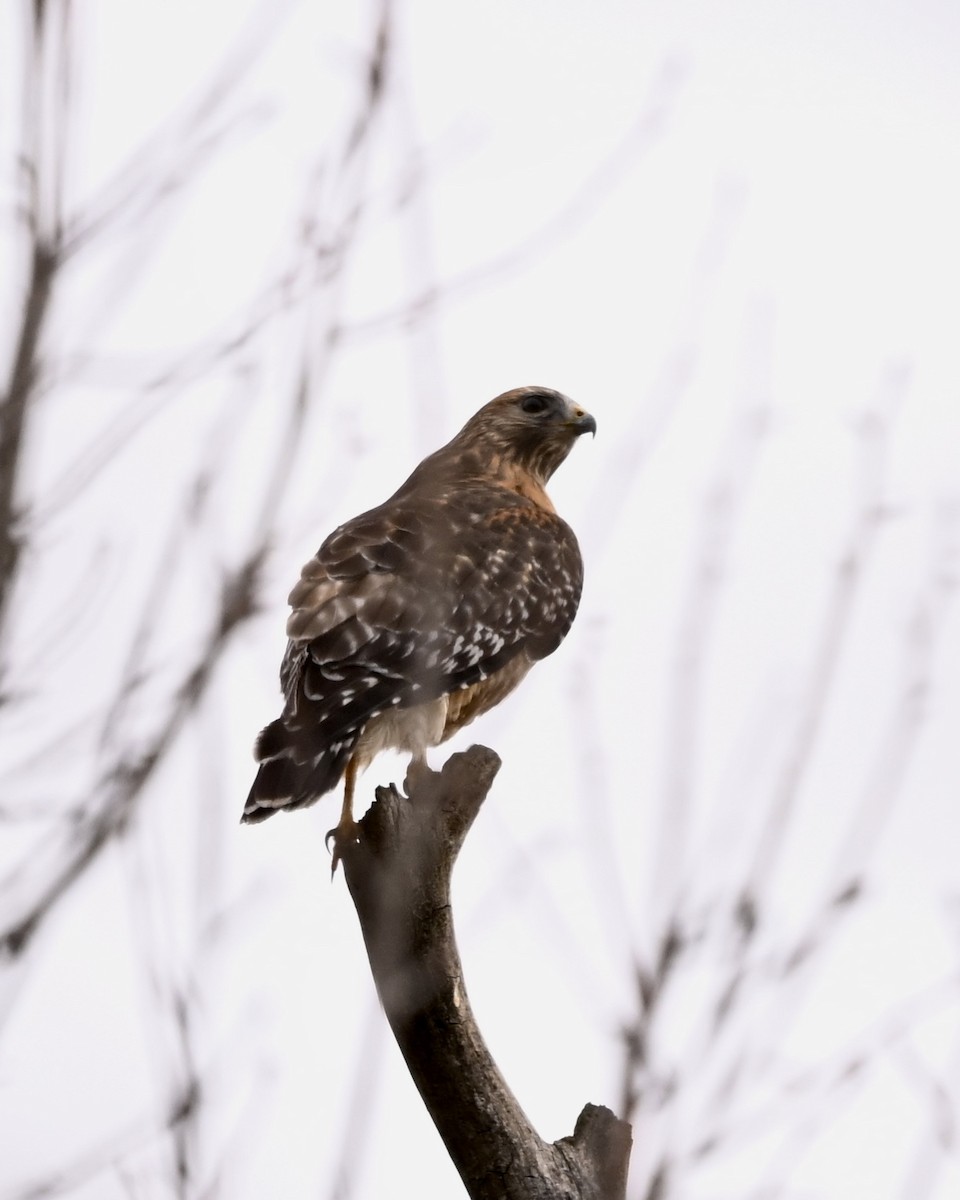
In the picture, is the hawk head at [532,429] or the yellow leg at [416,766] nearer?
the yellow leg at [416,766]

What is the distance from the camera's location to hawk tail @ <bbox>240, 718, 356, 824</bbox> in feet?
14.4

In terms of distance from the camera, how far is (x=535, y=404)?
277 inches

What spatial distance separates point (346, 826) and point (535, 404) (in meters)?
3.19

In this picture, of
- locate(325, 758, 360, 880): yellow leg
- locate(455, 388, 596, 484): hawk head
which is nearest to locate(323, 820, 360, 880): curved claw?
locate(325, 758, 360, 880): yellow leg

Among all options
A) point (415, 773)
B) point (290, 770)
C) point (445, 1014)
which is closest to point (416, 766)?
point (415, 773)

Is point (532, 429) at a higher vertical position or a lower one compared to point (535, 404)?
lower

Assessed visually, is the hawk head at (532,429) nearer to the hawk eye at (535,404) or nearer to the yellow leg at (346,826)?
the hawk eye at (535,404)

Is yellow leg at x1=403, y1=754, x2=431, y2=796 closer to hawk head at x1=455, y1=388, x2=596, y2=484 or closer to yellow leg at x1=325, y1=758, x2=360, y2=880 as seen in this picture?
yellow leg at x1=325, y1=758, x2=360, y2=880

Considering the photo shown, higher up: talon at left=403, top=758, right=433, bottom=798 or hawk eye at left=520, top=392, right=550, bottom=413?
hawk eye at left=520, top=392, right=550, bottom=413

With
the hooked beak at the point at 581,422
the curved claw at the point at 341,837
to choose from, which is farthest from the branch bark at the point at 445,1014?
the hooked beak at the point at 581,422

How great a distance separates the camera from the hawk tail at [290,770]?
4.38 meters

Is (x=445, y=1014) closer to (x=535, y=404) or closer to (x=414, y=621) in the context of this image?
(x=414, y=621)

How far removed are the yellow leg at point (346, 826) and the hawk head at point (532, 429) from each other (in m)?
2.16

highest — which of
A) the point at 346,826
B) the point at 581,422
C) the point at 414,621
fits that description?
the point at 581,422
